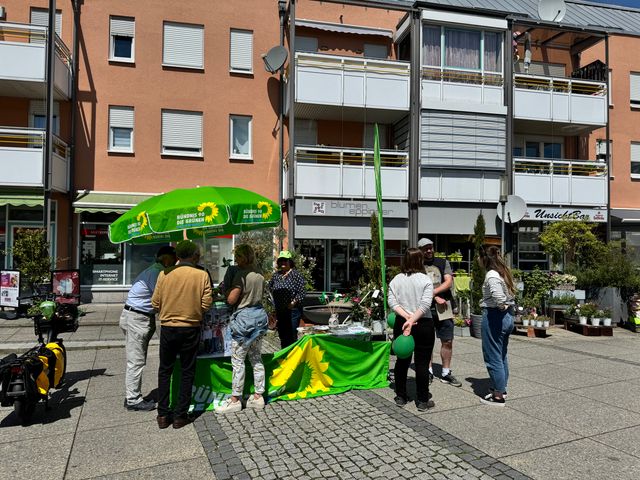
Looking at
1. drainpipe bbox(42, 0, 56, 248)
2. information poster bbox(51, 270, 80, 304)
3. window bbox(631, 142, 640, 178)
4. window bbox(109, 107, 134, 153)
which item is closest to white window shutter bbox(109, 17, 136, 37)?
drainpipe bbox(42, 0, 56, 248)

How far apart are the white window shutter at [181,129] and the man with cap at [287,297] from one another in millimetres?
10173

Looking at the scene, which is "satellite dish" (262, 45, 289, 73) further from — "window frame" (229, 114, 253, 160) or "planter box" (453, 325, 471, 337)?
"planter box" (453, 325, 471, 337)

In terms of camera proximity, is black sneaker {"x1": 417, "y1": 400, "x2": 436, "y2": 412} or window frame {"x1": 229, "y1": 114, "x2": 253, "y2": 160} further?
window frame {"x1": 229, "y1": 114, "x2": 253, "y2": 160}

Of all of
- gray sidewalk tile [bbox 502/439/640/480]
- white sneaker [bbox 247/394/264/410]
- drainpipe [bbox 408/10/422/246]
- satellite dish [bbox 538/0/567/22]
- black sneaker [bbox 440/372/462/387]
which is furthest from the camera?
satellite dish [bbox 538/0/567/22]

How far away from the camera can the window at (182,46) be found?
1583 centimetres

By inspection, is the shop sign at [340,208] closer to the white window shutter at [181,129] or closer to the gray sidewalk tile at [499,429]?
the white window shutter at [181,129]

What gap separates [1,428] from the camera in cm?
475

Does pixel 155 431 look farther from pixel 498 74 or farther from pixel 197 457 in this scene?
pixel 498 74

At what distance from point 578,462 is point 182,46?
16123mm

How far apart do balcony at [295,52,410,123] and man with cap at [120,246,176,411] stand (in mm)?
10769

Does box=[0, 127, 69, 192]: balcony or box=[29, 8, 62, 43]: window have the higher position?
box=[29, 8, 62, 43]: window

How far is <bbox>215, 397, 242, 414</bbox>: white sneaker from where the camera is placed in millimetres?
5160

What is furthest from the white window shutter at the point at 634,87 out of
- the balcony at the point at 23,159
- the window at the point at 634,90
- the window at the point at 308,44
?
the balcony at the point at 23,159

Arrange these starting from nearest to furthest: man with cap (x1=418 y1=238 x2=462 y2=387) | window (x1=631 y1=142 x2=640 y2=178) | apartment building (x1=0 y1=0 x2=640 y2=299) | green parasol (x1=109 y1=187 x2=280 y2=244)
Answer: green parasol (x1=109 y1=187 x2=280 y2=244) → man with cap (x1=418 y1=238 x2=462 y2=387) → apartment building (x1=0 y1=0 x2=640 y2=299) → window (x1=631 y1=142 x2=640 y2=178)
